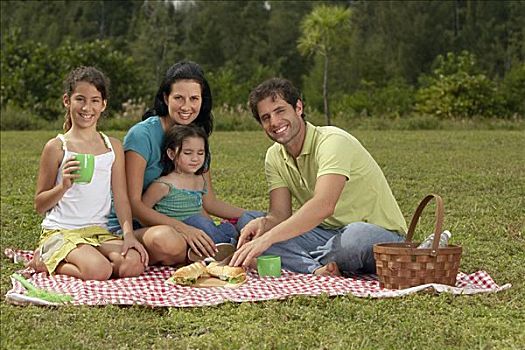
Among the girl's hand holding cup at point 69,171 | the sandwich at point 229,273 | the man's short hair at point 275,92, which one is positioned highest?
the man's short hair at point 275,92

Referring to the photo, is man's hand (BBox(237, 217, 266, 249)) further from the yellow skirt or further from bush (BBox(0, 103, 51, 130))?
bush (BBox(0, 103, 51, 130))

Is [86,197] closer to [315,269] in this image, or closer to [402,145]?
[315,269]

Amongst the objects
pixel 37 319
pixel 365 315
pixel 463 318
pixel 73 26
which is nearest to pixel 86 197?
pixel 37 319

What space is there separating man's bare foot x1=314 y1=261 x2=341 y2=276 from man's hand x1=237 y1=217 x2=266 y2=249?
39cm

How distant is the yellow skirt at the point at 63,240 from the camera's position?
5246 millimetres

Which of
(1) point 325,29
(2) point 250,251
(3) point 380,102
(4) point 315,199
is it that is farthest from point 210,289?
(3) point 380,102

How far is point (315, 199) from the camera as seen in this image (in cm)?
504

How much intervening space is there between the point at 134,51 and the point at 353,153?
3119 centimetres

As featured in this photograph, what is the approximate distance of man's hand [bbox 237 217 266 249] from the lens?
5.36m

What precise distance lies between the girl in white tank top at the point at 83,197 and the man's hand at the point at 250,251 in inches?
22.0

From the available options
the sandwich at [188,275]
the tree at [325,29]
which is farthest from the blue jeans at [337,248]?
the tree at [325,29]

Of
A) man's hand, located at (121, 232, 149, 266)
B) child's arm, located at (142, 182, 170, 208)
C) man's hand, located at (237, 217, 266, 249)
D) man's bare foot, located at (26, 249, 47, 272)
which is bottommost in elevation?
man's bare foot, located at (26, 249, 47, 272)

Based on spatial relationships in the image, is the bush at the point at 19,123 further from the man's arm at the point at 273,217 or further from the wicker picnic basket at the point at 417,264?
the wicker picnic basket at the point at 417,264

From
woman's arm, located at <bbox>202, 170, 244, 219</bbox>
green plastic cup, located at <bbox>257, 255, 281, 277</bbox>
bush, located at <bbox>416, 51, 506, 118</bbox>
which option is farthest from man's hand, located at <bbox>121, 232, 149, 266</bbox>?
bush, located at <bbox>416, 51, 506, 118</bbox>
